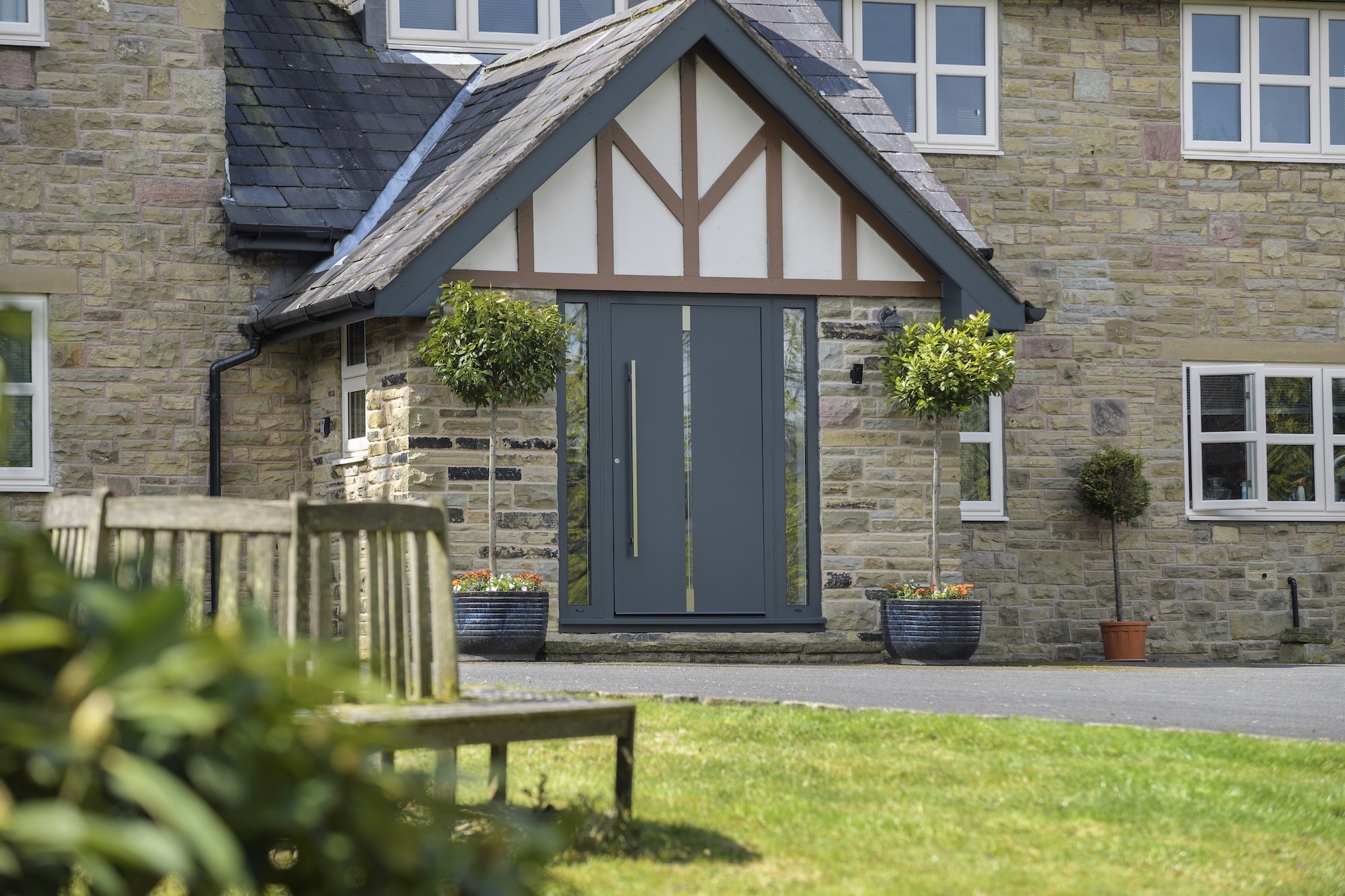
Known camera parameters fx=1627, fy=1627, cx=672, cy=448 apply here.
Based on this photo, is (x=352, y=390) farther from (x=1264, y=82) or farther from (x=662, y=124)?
(x=1264, y=82)

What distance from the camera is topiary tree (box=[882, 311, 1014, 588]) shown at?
37.7 feet

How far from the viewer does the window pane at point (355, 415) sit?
12.1 m

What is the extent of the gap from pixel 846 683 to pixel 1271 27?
32.5 feet

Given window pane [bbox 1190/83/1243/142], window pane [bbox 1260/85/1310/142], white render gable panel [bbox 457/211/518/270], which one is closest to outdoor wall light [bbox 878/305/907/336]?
white render gable panel [bbox 457/211/518/270]

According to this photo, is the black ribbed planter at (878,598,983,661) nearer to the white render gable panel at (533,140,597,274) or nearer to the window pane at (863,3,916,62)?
the white render gable panel at (533,140,597,274)

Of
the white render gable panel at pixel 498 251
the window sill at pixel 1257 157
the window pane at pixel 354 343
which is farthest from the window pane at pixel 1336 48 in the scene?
the window pane at pixel 354 343

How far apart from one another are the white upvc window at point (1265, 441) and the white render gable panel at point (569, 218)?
667 cm

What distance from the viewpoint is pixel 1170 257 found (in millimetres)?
15250

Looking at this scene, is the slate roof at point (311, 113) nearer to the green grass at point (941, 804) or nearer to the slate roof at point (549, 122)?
the slate roof at point (549, 122)

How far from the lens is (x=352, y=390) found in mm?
12180

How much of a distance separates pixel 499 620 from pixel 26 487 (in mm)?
3962

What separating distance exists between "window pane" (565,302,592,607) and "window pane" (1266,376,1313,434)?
7407 millimetres

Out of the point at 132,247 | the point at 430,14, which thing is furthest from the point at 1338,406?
the point at 132,247

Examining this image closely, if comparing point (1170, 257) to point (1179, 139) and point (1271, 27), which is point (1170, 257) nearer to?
point (1179, 139)
